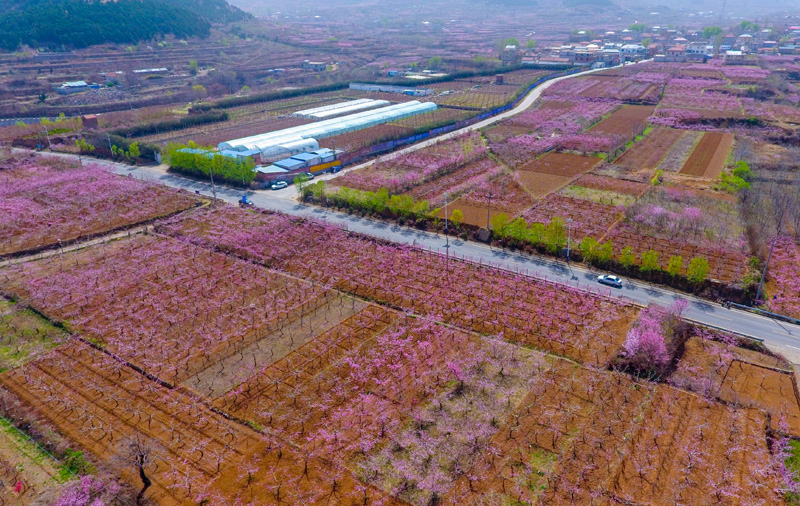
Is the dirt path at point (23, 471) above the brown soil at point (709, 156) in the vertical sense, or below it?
below

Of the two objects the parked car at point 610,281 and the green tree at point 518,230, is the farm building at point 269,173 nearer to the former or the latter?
→ the green tree at point 518,230

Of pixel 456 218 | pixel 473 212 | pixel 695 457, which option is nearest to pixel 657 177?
pixel 473 212

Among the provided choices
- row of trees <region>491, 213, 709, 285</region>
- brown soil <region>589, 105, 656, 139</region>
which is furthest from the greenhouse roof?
row of trees <region>491, 213, 709, 285</region>

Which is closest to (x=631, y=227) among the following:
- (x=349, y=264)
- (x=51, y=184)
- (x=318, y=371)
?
(x=349, y=264)

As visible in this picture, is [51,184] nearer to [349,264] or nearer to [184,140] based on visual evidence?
[184,140]

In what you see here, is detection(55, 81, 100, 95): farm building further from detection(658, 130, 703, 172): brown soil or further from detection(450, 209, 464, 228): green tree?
detection(658, 130, 703, 172): brown soil

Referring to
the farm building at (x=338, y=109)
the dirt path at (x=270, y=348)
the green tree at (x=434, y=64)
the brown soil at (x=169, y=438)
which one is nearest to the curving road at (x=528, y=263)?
Answer: the dirt path at (x=270, y=348)
